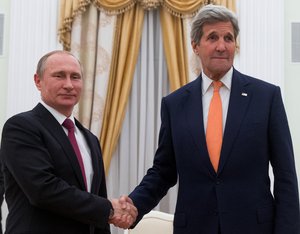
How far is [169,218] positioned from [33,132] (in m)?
1.49

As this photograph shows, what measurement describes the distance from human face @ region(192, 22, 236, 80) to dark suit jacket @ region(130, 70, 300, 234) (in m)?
0.12

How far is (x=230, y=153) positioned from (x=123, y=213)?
0.68m

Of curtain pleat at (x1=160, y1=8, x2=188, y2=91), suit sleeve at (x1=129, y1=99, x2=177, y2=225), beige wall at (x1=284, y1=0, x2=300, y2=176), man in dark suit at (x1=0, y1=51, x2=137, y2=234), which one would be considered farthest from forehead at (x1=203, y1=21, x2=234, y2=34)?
beige wall at (x1=284, y1=0, x2=300, y2=176)

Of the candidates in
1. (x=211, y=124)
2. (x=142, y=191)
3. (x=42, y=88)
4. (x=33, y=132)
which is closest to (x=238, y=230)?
(x=211, y=124)

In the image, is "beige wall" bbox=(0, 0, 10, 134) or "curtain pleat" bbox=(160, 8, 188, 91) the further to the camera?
"beige wall" bbox=(0, 0, 10, 134)

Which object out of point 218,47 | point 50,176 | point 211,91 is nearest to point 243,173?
point 211,91

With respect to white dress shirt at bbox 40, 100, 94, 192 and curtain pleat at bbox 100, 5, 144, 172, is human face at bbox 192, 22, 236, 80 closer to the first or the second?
white dress shirt at bbox 40, 100, 94, 192

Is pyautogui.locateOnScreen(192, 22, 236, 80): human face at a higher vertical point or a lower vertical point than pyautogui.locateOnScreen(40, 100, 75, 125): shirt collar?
higher

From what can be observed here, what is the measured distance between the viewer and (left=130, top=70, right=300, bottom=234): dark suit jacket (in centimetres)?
205

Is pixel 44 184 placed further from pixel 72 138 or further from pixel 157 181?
pixel 157 181

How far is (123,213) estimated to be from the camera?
7.88 feet

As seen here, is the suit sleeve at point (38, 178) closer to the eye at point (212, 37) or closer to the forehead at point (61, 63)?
the forehead at point (61, 63)

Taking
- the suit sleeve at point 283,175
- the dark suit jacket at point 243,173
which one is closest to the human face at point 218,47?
the dark suit jacket at point 243,173

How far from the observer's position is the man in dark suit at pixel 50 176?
79.3 inches
